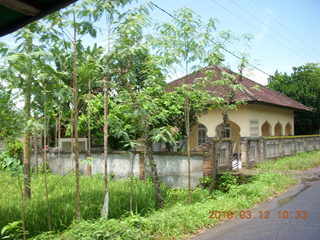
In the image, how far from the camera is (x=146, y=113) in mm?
5719

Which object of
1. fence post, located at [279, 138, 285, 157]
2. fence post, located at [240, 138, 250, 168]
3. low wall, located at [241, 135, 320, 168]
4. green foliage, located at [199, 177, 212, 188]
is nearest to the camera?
green foliage, located at [199, 177, 212, 188]

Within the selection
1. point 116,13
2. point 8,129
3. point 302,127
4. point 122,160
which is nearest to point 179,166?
point 122,160

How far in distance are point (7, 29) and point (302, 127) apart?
2571cm

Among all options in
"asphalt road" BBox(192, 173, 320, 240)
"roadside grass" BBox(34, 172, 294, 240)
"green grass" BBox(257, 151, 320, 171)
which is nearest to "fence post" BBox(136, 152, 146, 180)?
"roadside grass" BBox(34, 172, 294, 240)

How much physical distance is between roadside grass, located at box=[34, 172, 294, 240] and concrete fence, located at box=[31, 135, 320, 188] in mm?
1367

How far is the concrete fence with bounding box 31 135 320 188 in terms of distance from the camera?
355 inches

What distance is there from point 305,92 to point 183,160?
18.8 meters

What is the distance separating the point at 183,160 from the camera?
9.19 metres

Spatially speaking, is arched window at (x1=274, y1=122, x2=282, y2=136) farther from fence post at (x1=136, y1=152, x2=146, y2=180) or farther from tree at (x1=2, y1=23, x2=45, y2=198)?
tree at (x1=2, y1=23, x2=45, y2=198)

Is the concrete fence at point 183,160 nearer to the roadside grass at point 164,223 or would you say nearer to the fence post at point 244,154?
the fence post at point 244,154

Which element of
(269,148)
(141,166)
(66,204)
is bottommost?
(66,204)

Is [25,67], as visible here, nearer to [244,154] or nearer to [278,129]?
[244,154]

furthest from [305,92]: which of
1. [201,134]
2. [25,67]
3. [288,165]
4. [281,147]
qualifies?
[25,67]

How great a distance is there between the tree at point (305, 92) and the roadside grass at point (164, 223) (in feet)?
58.9
